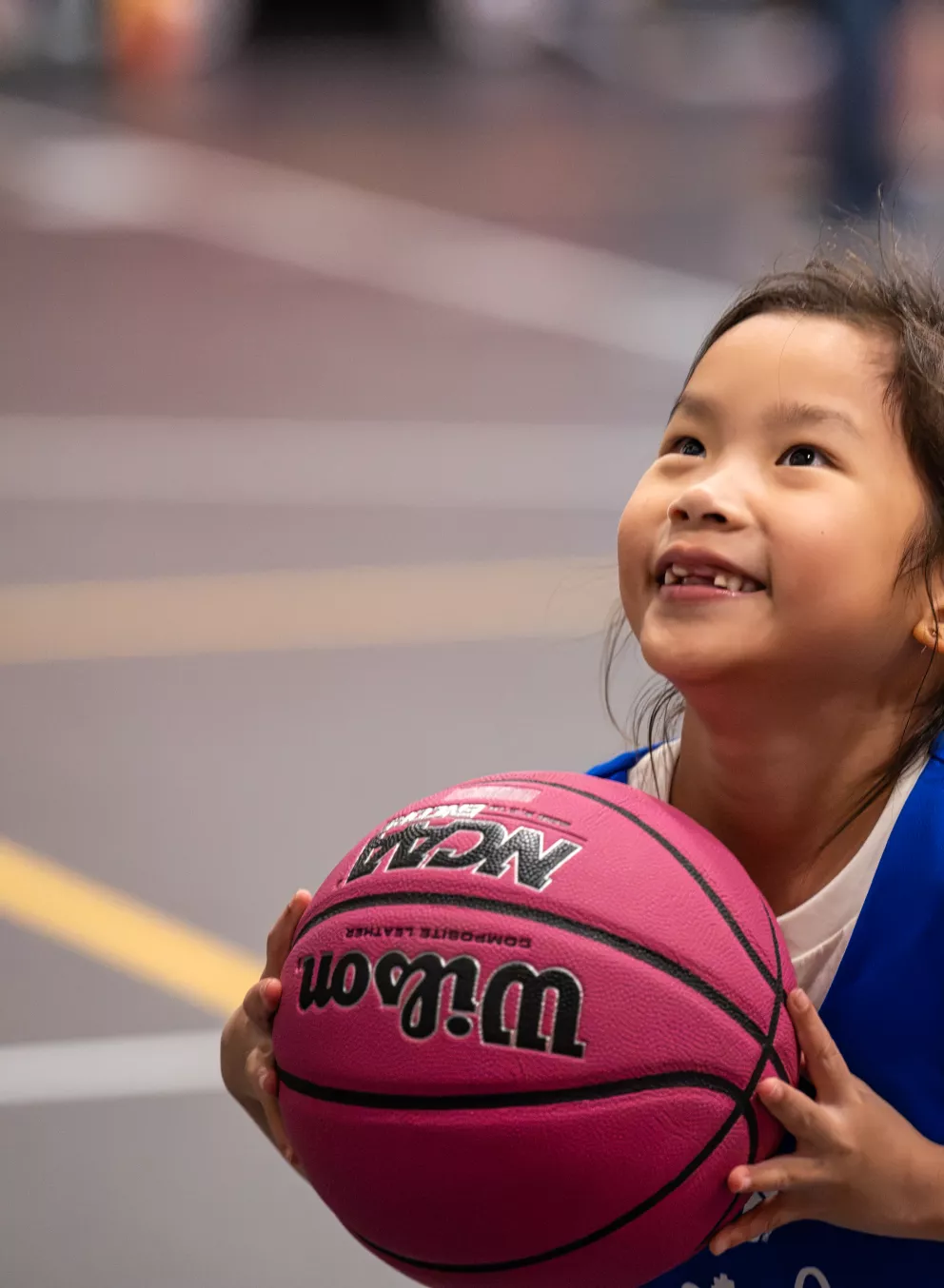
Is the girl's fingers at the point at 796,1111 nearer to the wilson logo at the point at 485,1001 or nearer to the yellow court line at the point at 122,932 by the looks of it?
the wilson logo at the point at 485,1001

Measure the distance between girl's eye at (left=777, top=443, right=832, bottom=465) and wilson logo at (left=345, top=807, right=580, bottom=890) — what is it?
40cm

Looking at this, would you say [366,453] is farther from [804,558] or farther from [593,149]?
[593,149]

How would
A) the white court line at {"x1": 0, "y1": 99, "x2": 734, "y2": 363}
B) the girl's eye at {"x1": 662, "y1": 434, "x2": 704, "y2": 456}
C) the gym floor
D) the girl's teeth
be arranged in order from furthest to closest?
the white court line at {"x1": 0, "y1": 99, "x2": 734, "y2": 363} < the gym floor < the girl's eye at {"x1": 662, "y1": 434, "x2": 704, "y2": 456} < the girl's teeth

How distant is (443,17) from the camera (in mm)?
15117

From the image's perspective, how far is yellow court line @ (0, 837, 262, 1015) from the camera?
9.37 ft

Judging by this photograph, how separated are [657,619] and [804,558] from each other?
14 cm

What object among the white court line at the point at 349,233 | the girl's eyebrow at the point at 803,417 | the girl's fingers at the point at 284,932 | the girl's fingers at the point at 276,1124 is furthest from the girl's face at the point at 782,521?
the white court line at the point at 349,233

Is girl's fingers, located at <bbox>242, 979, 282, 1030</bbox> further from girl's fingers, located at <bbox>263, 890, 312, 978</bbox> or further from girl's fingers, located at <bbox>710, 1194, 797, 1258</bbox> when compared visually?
girl's fingers, located at <bbox>710, 1194, 797, 1258</bbox>

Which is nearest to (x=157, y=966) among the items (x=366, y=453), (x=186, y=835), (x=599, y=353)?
(x=186, y=835)

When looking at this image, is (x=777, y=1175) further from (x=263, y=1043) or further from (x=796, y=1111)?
(x=263, y=1043)

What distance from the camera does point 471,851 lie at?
1.56 metres

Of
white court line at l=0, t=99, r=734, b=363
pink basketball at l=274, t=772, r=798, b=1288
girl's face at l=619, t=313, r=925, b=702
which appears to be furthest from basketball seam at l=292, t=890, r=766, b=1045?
white court line at l=0, t=99, r=734, b=363

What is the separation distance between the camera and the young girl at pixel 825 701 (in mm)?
1618

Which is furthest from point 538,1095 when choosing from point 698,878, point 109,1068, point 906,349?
point 109,1068
